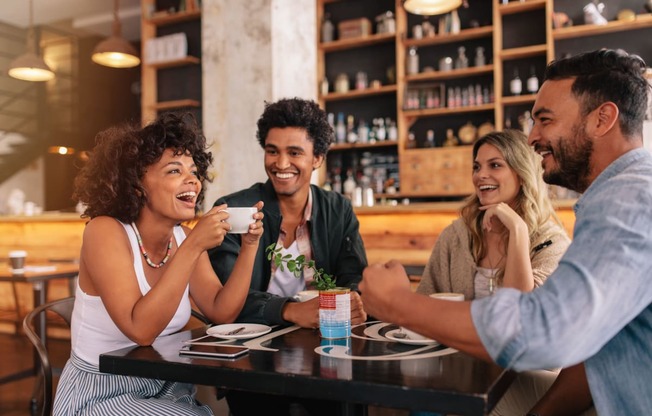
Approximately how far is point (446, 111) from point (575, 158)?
4.67 metres

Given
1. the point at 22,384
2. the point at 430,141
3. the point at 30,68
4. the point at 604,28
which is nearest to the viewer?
the point at 22,384

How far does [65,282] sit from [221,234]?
451cm

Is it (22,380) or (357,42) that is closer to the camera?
(22,380)

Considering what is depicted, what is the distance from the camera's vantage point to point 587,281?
89 centimetres

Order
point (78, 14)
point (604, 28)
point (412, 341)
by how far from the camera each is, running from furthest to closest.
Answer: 1. point (78, 14)
2. point (604, 28)
3. point (412, 341)

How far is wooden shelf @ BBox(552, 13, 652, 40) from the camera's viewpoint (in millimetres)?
5121

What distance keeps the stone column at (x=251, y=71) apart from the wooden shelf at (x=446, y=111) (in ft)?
4.74

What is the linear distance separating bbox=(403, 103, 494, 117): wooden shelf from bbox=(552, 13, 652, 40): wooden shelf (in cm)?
91

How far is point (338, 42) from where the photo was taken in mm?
6258

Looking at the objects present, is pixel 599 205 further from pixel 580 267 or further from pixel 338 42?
pixel 338 42

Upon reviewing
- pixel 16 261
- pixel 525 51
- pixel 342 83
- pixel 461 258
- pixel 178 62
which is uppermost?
pixel 178 62

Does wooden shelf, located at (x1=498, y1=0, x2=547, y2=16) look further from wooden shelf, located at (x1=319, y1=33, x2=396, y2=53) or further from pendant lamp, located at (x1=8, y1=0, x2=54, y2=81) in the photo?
pendant lamp, located at (x1=8, y1=0, x2=54, y2=81)

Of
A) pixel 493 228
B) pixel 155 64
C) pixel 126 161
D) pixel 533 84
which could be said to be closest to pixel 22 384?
pixel 126 161

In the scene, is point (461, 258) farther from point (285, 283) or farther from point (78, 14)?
point (78, 14)
